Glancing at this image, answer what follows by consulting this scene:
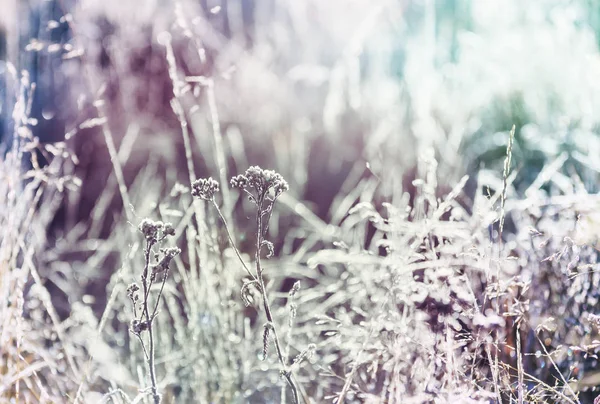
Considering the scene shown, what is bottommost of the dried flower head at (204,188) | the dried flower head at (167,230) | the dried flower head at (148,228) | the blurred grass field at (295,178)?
the blurred grass field at (295,178)

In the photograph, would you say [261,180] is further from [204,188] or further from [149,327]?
[149,327]

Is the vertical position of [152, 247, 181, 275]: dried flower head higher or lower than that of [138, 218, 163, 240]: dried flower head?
lower

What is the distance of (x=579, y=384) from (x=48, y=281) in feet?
6.83

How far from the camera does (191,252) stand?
1.47 m

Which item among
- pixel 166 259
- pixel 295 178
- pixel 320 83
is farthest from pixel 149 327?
pixel 320 83

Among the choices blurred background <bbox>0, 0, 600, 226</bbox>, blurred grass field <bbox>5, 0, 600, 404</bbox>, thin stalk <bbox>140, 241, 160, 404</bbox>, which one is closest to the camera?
thin stalk <bbox>140, 241, 160, 404</bbox>

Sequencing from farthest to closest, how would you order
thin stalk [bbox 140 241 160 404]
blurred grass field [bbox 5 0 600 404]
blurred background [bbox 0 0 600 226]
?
blurred background [bbox 0 0 600 226] → blurred grass field [bbox 5 0 600 404] → thin stalk [bbox 140 241 160 404]

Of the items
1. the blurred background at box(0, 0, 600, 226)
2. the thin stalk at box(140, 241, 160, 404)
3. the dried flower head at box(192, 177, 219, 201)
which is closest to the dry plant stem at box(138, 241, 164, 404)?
the thin stalk at box(140, 241, 160, 404)

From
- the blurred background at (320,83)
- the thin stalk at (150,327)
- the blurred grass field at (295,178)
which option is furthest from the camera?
the blurred background at (320,83)

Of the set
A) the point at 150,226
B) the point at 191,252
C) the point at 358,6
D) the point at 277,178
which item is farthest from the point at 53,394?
the point at 358,6

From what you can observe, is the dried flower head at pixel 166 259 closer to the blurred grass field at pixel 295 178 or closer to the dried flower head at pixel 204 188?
the dried flower head at pixel 204 188

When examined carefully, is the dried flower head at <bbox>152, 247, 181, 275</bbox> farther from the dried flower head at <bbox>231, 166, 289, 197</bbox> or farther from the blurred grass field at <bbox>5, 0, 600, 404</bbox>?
the blurred grass field at <bbox>5, 0, 600, 404</bbox>

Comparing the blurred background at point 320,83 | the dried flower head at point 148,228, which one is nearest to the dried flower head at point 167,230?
the dried flower head at point 148,228

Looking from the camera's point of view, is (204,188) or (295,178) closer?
(204,188)
